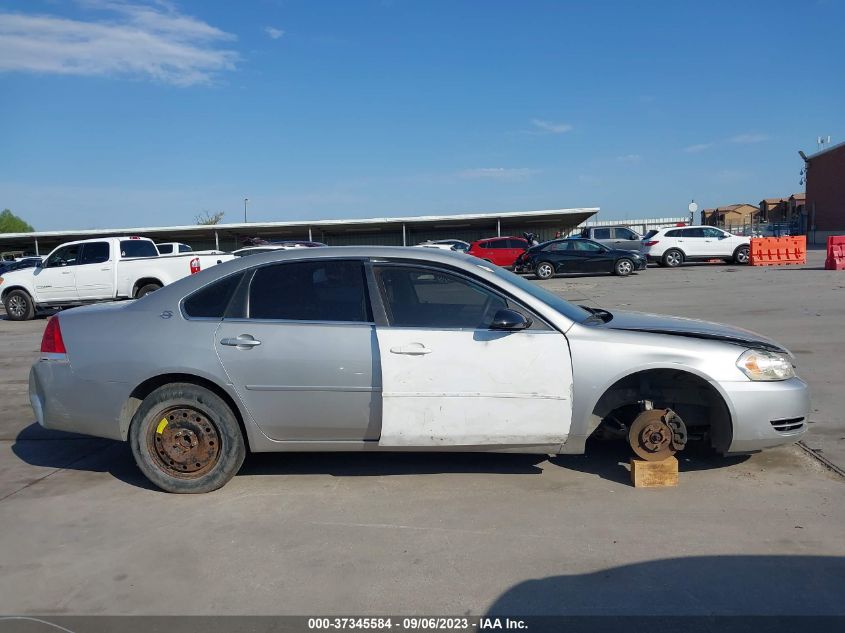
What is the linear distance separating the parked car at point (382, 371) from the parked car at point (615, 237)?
88.1 feet

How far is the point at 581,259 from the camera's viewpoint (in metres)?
25.8

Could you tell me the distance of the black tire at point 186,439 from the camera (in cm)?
479

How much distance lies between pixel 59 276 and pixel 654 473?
53.0 feet

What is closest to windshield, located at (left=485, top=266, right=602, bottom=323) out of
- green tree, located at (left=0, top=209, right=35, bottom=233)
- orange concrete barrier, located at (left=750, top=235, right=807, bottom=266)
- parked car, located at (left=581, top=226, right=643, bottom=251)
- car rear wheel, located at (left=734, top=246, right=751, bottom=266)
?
orange concrete barrier, located at (left=750, top=235, right=807, bottom=266)

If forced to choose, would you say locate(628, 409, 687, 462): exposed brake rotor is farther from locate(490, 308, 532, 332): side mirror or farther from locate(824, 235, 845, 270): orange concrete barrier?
locate(824, 235, 845, 270): orange concrete barrier

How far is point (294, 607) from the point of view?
3.40m

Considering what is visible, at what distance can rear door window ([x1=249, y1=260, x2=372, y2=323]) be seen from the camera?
4.81m

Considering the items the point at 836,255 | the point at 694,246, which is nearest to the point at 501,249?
the point at 694,246

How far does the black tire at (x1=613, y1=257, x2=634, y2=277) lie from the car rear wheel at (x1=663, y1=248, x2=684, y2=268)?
3.86m

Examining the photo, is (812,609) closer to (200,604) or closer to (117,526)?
(200,604)

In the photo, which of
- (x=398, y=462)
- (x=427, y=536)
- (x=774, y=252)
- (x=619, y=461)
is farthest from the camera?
(x=774, y=252)

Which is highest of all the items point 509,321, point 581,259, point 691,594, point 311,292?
point 581,259

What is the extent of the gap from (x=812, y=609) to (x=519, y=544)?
1.45 metres

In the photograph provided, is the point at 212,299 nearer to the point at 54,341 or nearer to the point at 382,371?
the point at 54,341
